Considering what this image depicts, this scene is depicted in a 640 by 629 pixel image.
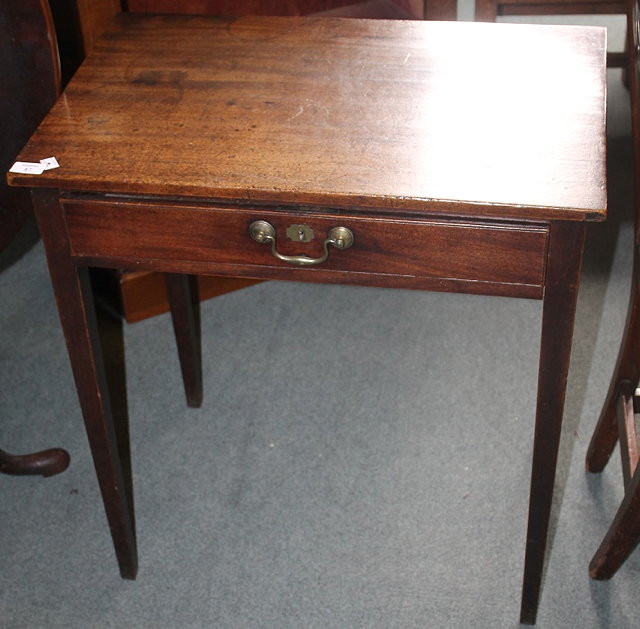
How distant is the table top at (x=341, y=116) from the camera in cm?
145

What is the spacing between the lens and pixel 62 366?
8.16ft

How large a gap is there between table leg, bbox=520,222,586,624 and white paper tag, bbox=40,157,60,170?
686mm

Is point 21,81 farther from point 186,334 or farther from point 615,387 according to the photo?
point 615,387

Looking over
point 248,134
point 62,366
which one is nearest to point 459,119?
point 248,134

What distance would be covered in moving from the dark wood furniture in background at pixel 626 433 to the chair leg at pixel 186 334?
0.84m

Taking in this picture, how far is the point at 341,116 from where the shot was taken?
5.29ft

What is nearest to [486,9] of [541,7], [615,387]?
[541,7]

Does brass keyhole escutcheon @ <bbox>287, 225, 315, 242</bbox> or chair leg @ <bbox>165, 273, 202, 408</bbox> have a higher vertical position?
brass keyhole escutcheon @ <bbox>287, 225, 315, 242</bbox>

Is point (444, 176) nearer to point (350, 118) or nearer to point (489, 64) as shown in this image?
point (350, 118)

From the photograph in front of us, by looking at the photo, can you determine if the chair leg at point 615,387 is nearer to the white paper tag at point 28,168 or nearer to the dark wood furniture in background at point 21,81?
the white paper tag at point 28,168

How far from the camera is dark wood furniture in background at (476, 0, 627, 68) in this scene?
2.74 m

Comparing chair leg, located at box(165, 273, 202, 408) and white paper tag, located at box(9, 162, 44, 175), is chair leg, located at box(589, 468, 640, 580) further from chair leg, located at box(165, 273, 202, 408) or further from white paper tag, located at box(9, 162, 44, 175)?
white paper tag, located at box(9, 162, 44, 175)

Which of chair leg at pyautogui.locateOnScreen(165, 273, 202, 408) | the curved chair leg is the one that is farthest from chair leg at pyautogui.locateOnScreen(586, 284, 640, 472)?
the curved chair leg

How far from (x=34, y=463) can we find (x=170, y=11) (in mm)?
1015
